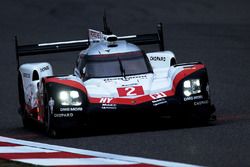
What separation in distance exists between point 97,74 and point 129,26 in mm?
12840

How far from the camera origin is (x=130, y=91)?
14586 millimetres

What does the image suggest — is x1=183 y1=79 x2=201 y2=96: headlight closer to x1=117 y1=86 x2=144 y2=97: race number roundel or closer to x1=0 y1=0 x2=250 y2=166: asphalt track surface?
x1=0 y1=0 x2=250 y2=166: asphalt track surface

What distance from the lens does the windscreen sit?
1534 centimetres

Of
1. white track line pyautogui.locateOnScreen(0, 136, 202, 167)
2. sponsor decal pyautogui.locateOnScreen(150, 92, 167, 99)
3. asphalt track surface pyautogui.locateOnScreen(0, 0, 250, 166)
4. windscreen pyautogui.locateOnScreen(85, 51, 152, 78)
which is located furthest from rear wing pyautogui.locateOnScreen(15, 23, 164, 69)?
white track line pyautogui.locateOnScreen(0, 136, 202, 167)

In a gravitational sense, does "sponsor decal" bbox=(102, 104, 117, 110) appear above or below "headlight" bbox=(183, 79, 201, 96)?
below

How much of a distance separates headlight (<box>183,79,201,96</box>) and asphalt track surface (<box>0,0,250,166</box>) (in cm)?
43

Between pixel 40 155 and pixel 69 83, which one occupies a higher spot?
pixel 69 83

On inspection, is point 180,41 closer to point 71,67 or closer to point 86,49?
point 71,67

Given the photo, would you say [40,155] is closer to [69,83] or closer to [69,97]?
[69,97]

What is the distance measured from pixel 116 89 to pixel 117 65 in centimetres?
89

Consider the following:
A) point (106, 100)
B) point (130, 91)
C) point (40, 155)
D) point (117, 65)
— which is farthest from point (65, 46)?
point (40, 155)

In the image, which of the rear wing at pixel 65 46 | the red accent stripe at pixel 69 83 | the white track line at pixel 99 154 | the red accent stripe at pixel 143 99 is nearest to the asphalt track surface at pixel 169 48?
the white track line at pixel 99 154

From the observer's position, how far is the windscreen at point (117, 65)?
15.3 m

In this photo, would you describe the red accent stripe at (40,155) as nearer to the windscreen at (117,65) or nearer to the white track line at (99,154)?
the white track line at (99,154)
